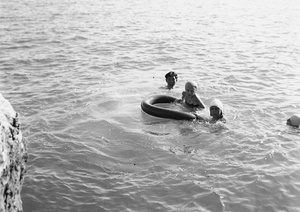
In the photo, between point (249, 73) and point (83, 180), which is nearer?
point (83, 180)

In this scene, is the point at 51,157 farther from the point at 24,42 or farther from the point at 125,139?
the point at 24,42

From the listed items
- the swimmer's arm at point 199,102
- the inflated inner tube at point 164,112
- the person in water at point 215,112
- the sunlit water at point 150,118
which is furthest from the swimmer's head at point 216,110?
the swimmer's arm at point 199,102

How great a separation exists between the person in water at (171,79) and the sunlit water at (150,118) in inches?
9.6

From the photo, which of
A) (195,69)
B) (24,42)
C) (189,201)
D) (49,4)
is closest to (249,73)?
(195,69)

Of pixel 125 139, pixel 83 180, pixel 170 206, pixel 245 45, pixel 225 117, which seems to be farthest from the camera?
pixel 245 45

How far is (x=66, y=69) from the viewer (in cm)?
1524

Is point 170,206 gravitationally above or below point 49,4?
below

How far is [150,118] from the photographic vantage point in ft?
34.3

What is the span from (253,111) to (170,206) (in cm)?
522

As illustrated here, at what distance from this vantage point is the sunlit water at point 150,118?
275 inches

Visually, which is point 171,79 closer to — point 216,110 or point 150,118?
point 150,118

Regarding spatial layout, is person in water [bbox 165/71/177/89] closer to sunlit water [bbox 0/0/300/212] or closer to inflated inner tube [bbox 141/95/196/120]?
sunlit water [bbox 0/0/300/212]

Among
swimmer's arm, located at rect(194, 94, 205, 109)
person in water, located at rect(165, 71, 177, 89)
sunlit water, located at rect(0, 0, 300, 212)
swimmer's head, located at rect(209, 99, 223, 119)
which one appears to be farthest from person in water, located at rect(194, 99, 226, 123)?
person in water, located at rect(165, 71, 177, 89)

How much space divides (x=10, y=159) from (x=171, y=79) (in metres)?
8.61
